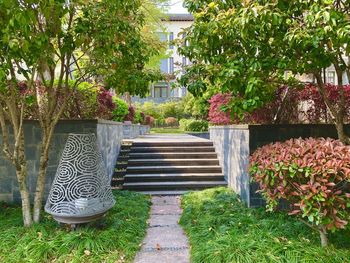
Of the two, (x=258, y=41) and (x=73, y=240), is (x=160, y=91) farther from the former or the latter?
(x=73, y=240)

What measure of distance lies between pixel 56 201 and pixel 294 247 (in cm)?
265

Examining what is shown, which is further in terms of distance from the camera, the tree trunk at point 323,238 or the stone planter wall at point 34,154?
the stone planter wall at point 34,154

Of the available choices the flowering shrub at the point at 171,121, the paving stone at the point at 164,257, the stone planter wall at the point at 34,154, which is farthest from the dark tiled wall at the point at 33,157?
the flowering shrub at the point at 171,121

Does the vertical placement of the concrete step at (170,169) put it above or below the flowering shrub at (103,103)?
below

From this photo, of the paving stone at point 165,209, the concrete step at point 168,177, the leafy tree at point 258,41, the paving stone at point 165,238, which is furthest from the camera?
the concrete step at point 168,177

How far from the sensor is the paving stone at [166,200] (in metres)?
5.24

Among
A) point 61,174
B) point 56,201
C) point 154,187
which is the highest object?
point 61,174

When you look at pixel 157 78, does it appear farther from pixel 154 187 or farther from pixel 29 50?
pixel 154 187

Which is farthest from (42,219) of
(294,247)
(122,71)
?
(294,247)

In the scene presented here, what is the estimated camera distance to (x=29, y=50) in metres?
2.97

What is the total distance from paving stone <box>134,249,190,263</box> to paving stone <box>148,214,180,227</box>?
2.88 ft

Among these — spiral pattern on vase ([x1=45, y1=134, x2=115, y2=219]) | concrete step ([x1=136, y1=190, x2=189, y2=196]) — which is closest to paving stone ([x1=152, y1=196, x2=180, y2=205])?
concrete step ([x1=136, y1=190, x2=189, y2=196])

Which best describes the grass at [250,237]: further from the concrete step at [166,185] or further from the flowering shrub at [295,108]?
the flowering shrub at [295,108]

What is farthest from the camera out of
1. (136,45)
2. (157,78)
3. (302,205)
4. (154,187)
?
(154,187)
